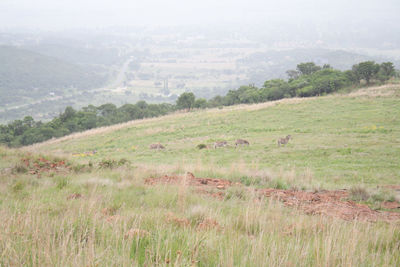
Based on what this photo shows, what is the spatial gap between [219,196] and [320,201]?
2330mm

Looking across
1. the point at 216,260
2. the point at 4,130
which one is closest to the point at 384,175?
the point at 216,260

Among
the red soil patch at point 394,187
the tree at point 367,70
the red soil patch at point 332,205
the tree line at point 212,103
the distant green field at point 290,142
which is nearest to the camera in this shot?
the red soil patch at point 332,205

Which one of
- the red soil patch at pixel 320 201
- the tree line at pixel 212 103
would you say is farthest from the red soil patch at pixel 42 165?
the tree line at pixel 212 103

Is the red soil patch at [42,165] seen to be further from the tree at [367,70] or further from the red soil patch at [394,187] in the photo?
the tree at [367,70]

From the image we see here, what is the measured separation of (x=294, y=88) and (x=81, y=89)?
173402 mm

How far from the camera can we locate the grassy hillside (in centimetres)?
256

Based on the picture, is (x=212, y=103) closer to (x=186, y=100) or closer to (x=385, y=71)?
(x=186, y=100)

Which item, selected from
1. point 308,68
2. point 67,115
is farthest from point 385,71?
point 67,115

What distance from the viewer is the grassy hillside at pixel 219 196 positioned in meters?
2.56

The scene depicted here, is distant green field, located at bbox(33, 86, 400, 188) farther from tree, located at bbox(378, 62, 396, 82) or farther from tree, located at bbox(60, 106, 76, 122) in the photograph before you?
tree, located at bbox(60, 106, 76, 122)

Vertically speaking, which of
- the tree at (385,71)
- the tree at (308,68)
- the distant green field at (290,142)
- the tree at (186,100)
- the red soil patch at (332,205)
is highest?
the tree at (308,68)

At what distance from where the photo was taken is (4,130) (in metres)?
49.0

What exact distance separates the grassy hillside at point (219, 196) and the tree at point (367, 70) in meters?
13.5

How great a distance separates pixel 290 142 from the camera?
54.2 feet
